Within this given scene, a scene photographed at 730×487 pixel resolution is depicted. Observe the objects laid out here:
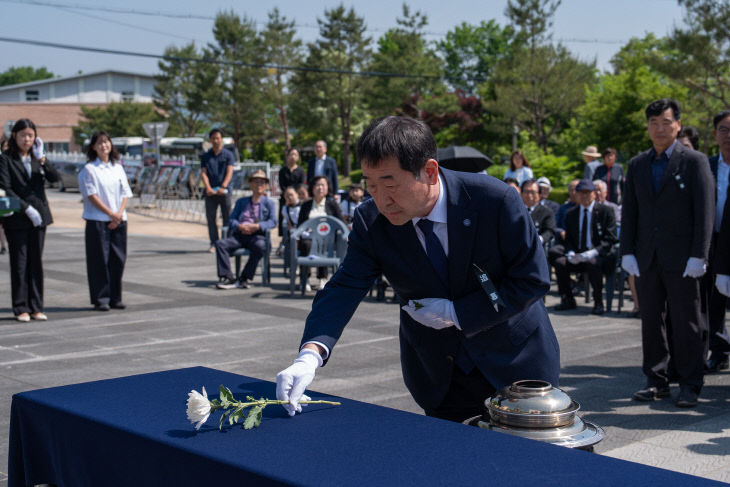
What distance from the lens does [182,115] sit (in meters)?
69.9

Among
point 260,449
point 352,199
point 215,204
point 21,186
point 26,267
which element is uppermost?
point 21,186

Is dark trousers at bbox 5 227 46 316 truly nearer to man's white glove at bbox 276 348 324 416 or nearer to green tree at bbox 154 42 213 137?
man's white glove at bbox 276 348 324 416

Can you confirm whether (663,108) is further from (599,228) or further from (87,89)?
(87,89)

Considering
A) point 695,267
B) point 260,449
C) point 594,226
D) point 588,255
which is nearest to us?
point 260,449

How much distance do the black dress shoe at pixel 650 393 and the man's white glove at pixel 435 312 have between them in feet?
11.1

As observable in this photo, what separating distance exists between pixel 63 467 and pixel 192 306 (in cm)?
737

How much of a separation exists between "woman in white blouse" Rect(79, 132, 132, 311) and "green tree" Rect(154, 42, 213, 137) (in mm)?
56005

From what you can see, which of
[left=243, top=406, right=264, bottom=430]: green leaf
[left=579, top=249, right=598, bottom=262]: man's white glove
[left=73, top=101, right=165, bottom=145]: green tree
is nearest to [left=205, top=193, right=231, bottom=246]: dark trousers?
[left=579, top=249, right=598, bottom=262]: man's white glove

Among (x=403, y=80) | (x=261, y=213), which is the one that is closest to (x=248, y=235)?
(x=261, y=213)

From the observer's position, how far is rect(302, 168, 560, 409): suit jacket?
2.87 metres

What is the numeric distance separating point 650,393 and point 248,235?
23.0 feet

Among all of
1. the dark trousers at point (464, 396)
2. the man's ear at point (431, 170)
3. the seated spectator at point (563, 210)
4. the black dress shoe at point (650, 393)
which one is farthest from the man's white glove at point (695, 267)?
the seated spectator at point (563, 210)

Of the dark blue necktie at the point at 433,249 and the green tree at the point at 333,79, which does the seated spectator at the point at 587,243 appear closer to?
the dark blue necktie at the point at 433,249

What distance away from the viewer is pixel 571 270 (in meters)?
10.2
